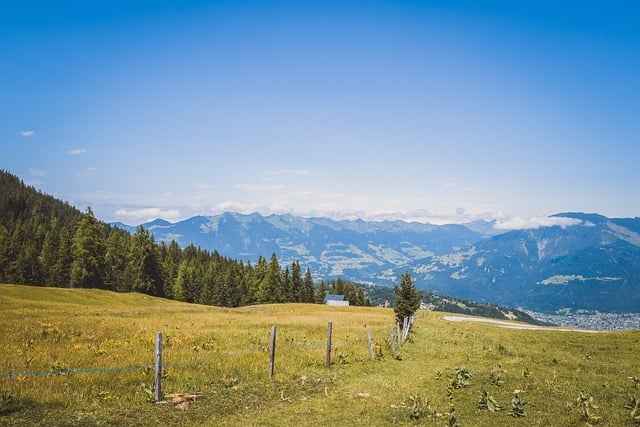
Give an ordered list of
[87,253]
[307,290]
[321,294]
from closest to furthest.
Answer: [87,253] < [307,290] < [321,294]

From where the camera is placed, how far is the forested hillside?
93875 mm

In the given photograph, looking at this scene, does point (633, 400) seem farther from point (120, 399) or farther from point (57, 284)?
point (57, 284)

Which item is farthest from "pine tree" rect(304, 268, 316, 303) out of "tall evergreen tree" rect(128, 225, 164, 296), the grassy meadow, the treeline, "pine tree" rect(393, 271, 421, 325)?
the grassy meadow

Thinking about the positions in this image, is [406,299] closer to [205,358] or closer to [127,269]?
[205,358]

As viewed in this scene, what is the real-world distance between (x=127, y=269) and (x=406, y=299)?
87623 millimetres

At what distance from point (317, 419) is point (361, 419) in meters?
1.55

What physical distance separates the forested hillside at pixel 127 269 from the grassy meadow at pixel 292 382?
71370 millimetres

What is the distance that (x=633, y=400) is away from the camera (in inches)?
551

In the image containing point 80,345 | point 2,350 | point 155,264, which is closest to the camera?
point 2,350

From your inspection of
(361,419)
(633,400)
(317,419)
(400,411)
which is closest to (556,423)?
(633,400)

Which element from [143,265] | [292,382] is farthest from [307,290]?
[292,382]

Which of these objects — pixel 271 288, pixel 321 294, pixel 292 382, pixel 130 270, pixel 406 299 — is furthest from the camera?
pixel 321 294

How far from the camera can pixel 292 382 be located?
19359 mm

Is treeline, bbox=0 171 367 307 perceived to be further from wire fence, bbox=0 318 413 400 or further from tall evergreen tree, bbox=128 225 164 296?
wire fence, bbox=0 318 413 400
